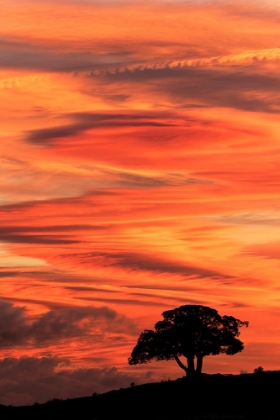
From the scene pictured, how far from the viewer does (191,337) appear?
99.1 metres

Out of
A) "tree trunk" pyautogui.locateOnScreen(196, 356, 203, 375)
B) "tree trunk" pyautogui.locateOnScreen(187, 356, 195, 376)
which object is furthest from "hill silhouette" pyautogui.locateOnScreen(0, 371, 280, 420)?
"tree trunk" pyautogui.locateOnScreen(196, 356, 203, 375)

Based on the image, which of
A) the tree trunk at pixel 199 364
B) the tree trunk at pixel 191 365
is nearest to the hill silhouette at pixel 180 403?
the tree trunk at pixel 191 365

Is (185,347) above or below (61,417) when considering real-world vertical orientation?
above

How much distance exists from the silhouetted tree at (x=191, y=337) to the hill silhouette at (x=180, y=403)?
14.7 metres

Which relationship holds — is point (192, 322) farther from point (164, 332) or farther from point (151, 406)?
point (151, 406)

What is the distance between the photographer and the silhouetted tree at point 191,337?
326 ft

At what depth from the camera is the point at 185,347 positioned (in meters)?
99.8

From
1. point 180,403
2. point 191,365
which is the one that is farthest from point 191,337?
point 180,403

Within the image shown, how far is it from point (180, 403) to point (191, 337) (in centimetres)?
3118

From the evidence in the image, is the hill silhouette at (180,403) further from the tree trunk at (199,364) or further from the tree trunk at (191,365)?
the tree trunk at (199,364)

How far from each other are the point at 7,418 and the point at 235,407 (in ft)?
71.0

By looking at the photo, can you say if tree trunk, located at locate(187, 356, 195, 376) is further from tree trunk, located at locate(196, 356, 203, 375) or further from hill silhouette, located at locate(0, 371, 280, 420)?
hill silhouette, located at locate(0, 371, 280, 420)

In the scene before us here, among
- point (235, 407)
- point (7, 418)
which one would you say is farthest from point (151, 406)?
point (7, 418)

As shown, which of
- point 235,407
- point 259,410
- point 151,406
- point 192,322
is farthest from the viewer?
point 192,322
